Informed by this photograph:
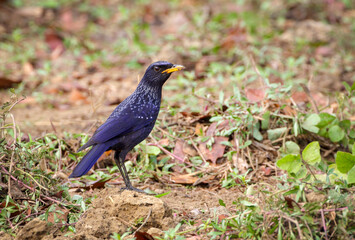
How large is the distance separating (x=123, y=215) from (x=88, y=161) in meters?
0.62

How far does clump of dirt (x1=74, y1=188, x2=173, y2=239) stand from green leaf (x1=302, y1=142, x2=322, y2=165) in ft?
3.85

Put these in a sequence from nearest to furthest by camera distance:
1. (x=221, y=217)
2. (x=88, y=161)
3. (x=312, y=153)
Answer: (x=221, y=217) → (x=312, y=153) → (x=88, y=161)

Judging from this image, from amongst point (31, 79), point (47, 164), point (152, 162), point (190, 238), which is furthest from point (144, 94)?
point (31, 79)

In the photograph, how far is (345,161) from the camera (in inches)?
149

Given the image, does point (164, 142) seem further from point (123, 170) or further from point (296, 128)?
point (296, 128)

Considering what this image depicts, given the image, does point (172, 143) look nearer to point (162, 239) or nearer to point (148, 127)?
point (148, 127)

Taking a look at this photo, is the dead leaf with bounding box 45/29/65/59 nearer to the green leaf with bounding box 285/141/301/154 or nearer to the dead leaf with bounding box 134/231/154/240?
the green leaf with bounding box 285/141/301/154

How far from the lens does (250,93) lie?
540 centimetres

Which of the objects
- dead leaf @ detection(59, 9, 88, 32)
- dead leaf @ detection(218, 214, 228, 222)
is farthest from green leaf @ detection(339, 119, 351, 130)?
dead leaf @ detection(59, 9, 88, 32)

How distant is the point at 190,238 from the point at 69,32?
25.2 feet

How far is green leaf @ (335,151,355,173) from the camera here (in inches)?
148

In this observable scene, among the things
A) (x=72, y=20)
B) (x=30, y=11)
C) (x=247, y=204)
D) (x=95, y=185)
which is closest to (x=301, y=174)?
(x=247, y=204)

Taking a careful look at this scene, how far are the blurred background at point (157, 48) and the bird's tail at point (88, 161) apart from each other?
201cm

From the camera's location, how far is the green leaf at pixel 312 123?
489 centimetres
